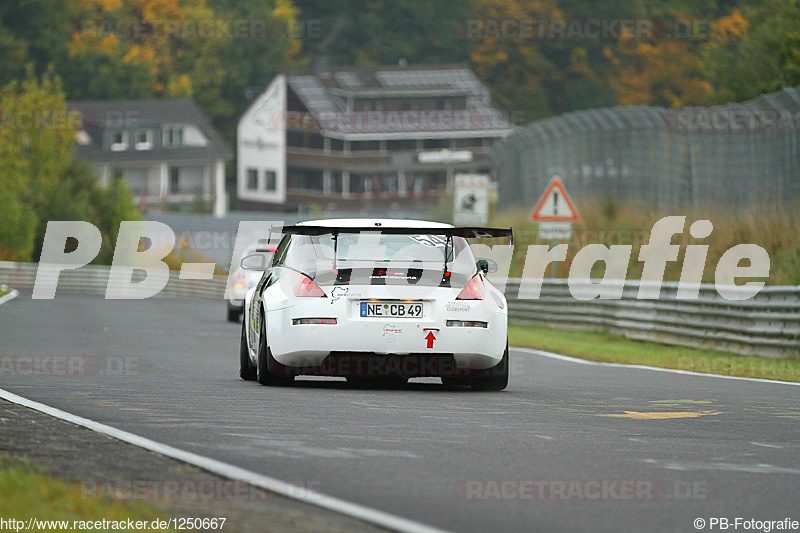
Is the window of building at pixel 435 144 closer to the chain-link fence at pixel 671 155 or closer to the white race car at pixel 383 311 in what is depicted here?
the chain-link fence at pixel 671 155

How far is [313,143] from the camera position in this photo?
104625 mm

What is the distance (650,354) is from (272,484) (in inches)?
553

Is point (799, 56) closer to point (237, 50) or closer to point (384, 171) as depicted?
point (384, 171)

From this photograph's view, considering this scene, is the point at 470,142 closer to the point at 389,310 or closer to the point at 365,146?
the point at 365,146

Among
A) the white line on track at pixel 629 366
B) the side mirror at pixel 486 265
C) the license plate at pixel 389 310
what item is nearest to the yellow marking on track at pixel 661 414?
the license plate at pixel 389 310

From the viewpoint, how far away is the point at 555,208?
2644 cm

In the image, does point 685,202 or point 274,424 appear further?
point 685,202

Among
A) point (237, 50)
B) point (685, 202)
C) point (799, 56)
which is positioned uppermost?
point (237, 50)

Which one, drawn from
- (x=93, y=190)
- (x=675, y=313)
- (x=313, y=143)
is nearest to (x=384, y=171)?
(x=313, y=143)

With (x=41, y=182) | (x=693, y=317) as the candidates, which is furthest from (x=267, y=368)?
(x=41, y=182)

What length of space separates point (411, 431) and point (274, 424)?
2.91ft

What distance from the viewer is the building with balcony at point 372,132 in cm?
10325

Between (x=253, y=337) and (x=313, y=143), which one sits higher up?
(x=313, y=143)

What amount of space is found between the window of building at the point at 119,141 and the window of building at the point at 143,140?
675mm
